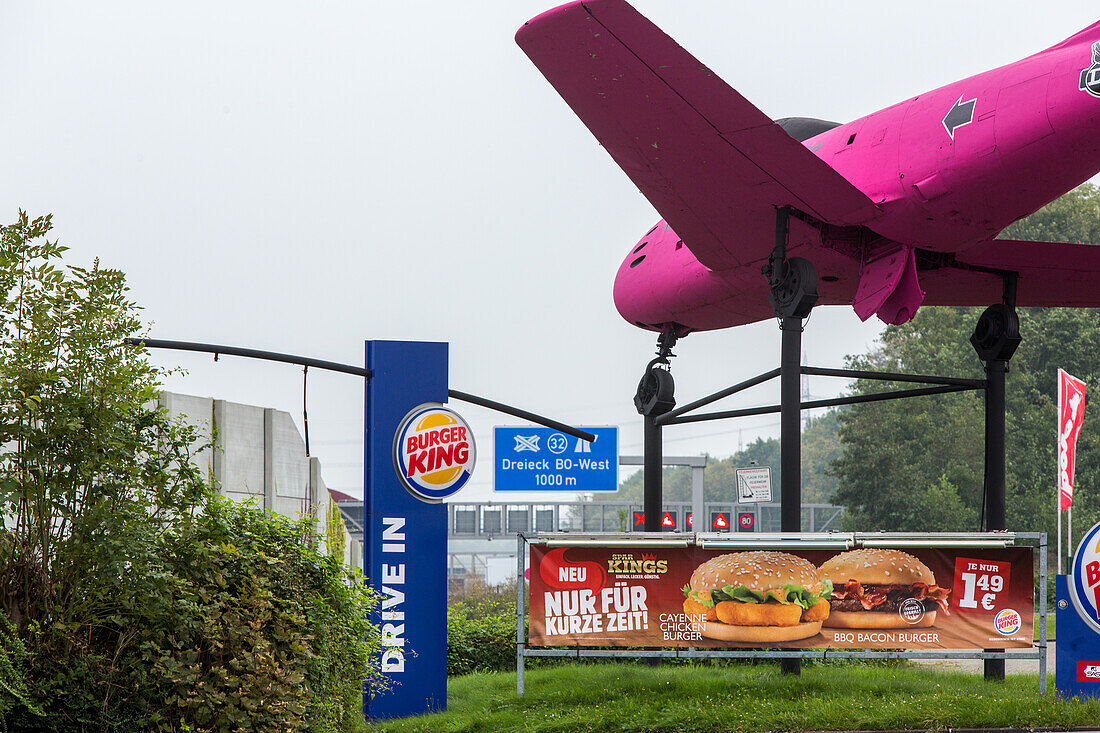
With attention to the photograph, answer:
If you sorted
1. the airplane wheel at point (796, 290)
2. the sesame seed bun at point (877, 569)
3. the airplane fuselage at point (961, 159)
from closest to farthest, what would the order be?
the airplane fuselage at point (961, 159) → the airplane wheel at point (796, 290) → the sesame seed bun at point (877, 569)

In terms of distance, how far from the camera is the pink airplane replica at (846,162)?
807cm

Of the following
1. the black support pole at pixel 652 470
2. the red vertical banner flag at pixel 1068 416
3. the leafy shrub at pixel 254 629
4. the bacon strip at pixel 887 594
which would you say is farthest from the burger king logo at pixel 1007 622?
the leafy shrub at pixel 254 629

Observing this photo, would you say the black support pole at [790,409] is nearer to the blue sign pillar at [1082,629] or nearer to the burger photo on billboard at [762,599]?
the burger photo on billboard at [762,599]

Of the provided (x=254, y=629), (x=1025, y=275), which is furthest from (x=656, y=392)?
(x=254, y=629)

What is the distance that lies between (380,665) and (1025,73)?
756cm

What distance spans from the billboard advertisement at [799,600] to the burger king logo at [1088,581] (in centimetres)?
53

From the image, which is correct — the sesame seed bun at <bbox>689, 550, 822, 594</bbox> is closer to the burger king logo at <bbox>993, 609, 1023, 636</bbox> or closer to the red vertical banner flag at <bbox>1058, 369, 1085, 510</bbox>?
the burger king logo at <bbox>993, 609, 1023, 636</bbox>

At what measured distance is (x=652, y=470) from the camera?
1319 centimetres

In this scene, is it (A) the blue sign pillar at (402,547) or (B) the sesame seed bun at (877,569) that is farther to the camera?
(A) the blue sign pillar at (402,547)

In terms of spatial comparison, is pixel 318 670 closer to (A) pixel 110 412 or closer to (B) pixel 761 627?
(A) pixel 110 412

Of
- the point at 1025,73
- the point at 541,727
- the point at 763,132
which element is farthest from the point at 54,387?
the point at 1025,73

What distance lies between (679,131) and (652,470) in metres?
5.44

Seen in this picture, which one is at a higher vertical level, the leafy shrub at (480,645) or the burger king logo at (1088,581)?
the burger king logo at (1088,581)

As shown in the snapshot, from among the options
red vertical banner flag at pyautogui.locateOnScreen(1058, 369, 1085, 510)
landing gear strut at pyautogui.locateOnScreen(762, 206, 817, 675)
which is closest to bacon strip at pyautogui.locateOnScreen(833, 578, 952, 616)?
landing gear strut at pyautogui.locateOnScreen(762, 206, 817, 675)
